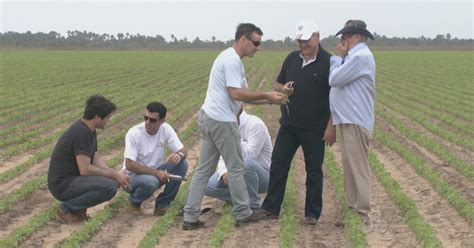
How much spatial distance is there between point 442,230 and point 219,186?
2.12 meters

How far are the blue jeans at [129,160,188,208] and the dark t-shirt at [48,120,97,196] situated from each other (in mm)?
586

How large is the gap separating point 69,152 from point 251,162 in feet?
5.72

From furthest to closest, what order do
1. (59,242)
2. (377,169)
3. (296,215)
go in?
1. (377,169)
2. (296,215)
3. (59,242)

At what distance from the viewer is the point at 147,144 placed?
6.03 metres

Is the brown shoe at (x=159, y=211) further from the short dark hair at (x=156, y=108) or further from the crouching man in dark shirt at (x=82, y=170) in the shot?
the short dark hair at (x=156, y=108)

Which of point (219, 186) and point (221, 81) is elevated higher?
point (221, 81)

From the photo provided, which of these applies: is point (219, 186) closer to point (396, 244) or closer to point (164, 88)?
point (396, 244)

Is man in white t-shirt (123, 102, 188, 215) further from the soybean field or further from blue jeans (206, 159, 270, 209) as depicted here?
blue jeans (206, 159, 270, 209)

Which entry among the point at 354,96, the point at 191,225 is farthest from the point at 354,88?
the point at 191,225

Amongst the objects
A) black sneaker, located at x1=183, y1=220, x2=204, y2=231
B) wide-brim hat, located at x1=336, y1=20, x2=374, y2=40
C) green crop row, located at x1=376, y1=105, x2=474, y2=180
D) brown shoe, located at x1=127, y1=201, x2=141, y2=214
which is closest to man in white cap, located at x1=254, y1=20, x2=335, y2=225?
wide-brim hat, located at x1=336, y1=20, x2=374, y2=40

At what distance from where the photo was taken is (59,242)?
5016 mm

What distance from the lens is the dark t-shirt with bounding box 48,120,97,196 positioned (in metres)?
5.32

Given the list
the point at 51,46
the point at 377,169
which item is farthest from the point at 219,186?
the point at 51,46

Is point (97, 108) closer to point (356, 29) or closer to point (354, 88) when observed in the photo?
point (354, 88)
